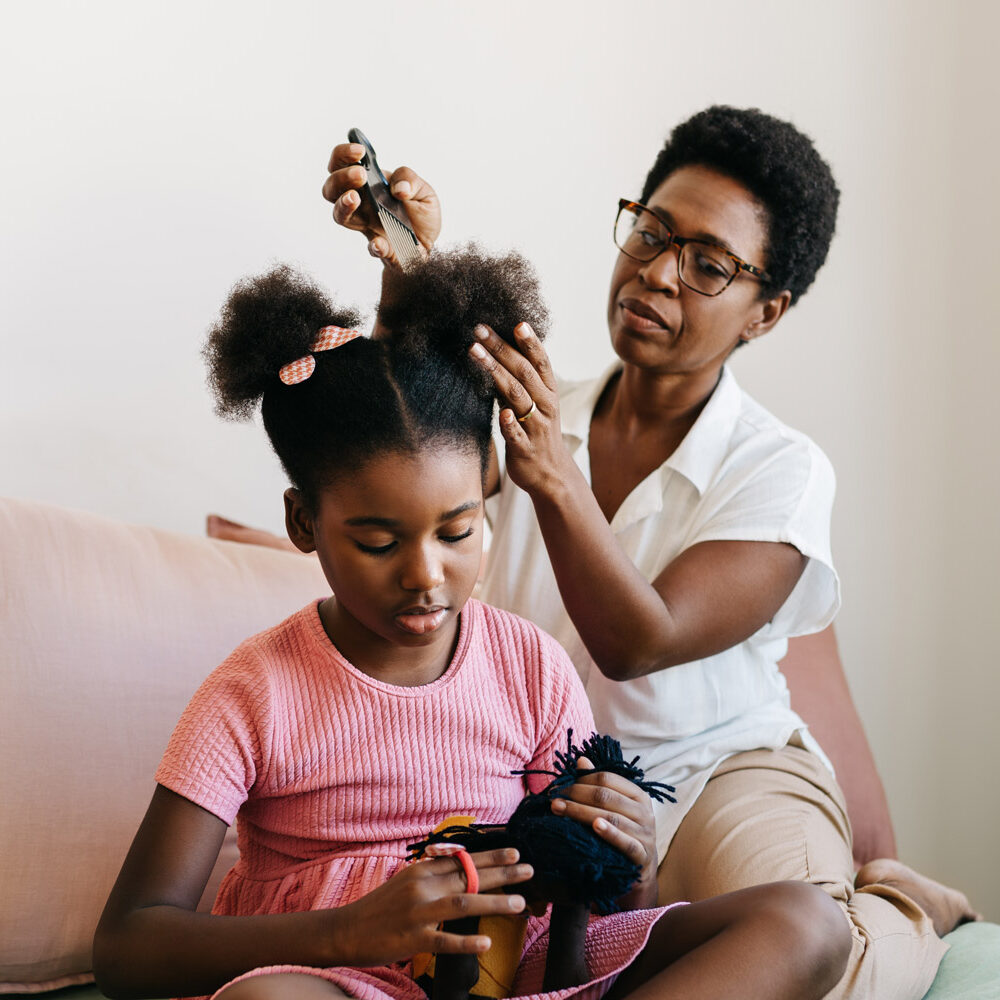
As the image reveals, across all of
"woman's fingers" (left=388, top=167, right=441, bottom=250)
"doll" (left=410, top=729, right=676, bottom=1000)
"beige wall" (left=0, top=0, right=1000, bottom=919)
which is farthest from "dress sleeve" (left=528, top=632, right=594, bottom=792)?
"beige wall" (left=0, top=0, right=1000, bottom=919)

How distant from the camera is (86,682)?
134 cm

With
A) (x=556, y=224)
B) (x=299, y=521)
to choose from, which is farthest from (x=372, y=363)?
(x=556, y=224)

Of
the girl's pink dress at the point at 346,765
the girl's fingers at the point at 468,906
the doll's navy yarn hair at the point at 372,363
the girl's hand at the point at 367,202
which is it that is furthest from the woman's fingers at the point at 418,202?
the girl's fingers at the point at 468,906

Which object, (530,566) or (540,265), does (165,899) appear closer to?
(530,566)

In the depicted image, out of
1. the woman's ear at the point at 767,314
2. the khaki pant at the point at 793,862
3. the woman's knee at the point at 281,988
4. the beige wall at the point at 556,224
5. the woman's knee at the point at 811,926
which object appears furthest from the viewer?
the beige wall at the point at 556,224

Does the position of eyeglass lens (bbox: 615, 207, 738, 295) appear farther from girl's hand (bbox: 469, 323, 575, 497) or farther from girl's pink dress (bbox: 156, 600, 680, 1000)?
girl's pink dress (bbox: 156, 600, 680, 1000)

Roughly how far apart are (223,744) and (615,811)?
13.0 inches

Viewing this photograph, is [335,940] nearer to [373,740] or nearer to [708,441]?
[373,740]

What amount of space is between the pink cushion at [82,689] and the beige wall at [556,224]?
35cm

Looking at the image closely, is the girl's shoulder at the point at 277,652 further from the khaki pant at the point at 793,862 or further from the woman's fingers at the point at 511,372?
the khaki pant at the point at 793,862

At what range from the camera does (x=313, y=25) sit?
1.83 meters

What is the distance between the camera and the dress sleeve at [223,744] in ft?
3.14

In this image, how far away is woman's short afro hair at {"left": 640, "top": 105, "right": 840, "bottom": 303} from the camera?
1.46m

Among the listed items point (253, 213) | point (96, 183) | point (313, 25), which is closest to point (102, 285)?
point (96, 183)
